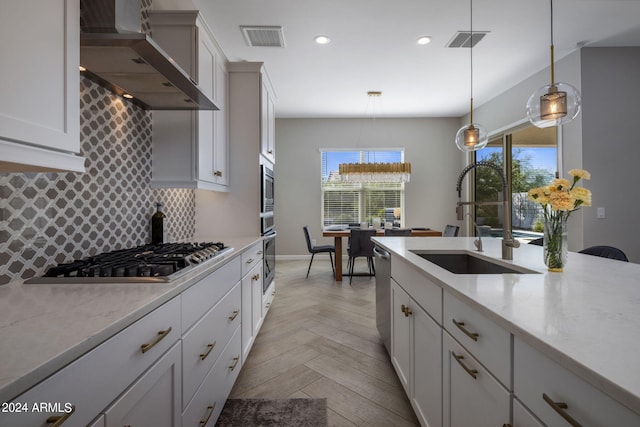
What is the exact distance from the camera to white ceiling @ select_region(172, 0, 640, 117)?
306 centimetres

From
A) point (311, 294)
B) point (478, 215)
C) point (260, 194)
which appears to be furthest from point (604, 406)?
point (478, 215)

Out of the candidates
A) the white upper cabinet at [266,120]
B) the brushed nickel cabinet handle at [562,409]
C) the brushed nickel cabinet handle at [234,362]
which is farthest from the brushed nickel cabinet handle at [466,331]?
the white upper cabinet at [266,120]

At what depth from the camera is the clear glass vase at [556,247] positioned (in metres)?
1.41

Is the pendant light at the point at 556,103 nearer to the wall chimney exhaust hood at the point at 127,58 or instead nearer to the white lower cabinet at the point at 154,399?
the wall chimney exhaust hood at the point at 127,58

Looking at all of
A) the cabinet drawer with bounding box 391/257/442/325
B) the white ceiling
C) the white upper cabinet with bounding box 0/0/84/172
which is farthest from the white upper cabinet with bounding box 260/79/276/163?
the white upper cabinet with bounding box 0/0/84/172

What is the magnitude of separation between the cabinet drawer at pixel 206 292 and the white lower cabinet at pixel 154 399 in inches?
5.3

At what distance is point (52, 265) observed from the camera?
1.42m

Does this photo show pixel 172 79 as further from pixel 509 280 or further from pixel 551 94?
A: pixel 551 94

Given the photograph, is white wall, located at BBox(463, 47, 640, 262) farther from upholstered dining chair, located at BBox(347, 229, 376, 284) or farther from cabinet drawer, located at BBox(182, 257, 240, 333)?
cabinet drawer, located at BBox(182, 257, 240, 333)

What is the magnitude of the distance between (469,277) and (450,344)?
272 mm

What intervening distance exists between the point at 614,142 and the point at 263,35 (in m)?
4.20

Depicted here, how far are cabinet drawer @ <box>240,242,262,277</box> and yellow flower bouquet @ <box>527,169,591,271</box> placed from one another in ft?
5.68

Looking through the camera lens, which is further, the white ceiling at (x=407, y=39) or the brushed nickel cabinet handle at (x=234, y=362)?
the white ceiling at (x=407, y=39)

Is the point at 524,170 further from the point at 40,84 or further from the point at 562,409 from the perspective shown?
the point at 40,84
